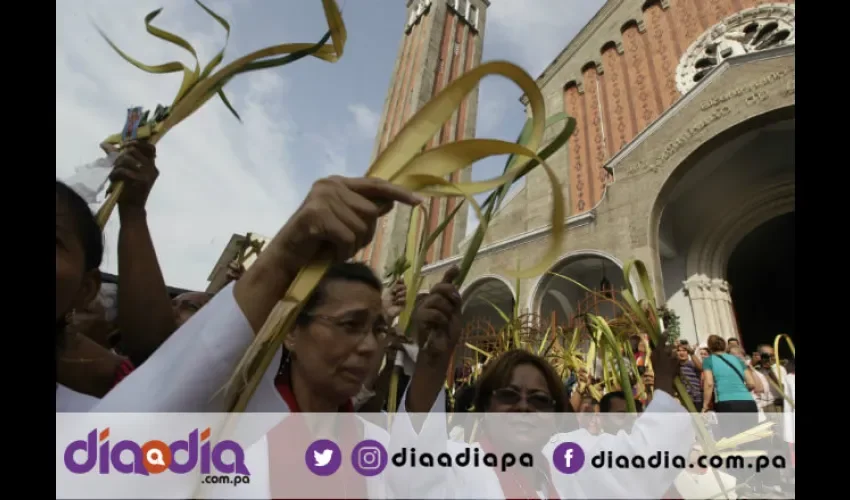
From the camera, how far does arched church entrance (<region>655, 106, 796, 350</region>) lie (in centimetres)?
862

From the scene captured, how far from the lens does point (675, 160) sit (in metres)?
8.41

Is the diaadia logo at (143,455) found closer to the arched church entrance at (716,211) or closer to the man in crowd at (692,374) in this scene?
the man in crowd at (692,374)

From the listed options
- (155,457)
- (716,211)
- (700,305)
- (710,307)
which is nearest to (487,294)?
(700,305)

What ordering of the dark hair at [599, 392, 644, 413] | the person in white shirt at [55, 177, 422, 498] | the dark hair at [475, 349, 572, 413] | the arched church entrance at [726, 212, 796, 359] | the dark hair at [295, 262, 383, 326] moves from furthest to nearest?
the arched church entrance at [726, 212, 796, 359]
the dark hair at [599, 392, 644, 413]
the dark hair at [475, 349, 572, 413]
the dark hair at [295, 262, 383, 326]
the person in white shirt at [55, 177, 422, 498]

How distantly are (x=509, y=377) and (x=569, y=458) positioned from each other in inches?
15.2

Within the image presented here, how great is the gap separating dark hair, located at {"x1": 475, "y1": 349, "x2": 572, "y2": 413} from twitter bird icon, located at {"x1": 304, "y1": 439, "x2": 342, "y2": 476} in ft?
3.09

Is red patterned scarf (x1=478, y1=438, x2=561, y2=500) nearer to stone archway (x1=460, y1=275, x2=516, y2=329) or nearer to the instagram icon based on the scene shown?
the instagram icon

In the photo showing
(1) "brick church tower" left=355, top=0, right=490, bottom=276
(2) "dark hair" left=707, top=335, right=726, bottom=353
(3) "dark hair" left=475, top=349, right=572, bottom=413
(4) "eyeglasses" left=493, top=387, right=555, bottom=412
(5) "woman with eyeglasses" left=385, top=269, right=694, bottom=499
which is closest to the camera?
(5) "woman with eyeglasses" left=385, top=269, right=694, bottom=499

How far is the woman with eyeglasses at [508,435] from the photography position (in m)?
1.46

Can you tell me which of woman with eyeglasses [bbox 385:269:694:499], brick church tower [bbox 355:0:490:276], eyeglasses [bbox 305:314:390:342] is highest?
brick church tower [bbox 355:0:490:276]

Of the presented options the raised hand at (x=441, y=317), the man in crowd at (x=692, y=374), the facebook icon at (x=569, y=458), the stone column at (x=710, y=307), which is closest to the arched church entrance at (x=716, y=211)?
the stone column at (x=710, y=307)

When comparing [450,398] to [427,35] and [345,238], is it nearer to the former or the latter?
[345,238]

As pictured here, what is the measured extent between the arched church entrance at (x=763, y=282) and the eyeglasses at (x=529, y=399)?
1214cm

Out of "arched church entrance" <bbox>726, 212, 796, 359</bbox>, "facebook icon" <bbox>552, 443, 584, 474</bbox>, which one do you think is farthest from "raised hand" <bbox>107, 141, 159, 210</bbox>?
"arched church entrance" <bbox>726, 212, 796, 359</bbox>
